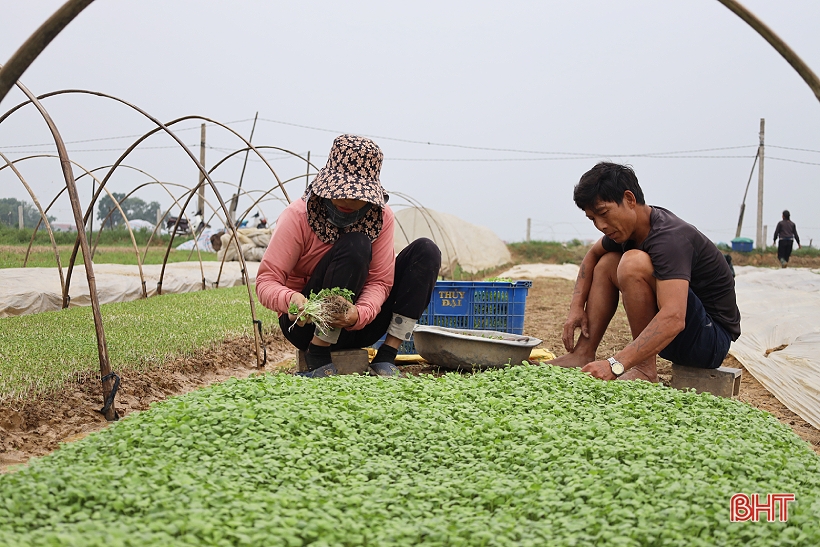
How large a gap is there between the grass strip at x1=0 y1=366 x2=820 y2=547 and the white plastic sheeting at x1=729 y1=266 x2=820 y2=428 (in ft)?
5.17

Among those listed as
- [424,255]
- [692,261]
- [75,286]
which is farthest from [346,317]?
[75,286]

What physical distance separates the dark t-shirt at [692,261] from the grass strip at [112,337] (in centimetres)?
331

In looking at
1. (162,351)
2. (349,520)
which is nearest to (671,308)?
(349,520)

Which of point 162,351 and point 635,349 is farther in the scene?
point 162,351

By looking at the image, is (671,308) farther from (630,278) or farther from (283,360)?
(283,360)

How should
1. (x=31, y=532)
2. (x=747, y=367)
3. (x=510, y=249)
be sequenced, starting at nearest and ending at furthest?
(x=31, y=532), (x=747, y=367), (x=510, y=249)

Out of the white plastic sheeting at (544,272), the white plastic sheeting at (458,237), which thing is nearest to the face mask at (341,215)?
the white plastic sheeting at (544,272)

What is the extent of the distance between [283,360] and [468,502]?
14.4 ft

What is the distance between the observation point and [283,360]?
628cm

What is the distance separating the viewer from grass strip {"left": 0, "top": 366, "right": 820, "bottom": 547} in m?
1.80

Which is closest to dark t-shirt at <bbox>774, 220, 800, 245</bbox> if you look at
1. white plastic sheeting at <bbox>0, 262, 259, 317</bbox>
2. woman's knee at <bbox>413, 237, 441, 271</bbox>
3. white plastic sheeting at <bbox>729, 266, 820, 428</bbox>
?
white plastic sheeting at <bbox>729, 266, 820, 428</bbox>

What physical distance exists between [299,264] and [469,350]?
1.23 metres

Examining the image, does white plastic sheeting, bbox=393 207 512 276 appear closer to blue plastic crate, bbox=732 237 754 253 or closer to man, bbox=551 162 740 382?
blue plastic crate, bbox=732 237 754 253

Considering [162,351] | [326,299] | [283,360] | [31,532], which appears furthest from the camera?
[283,360]
